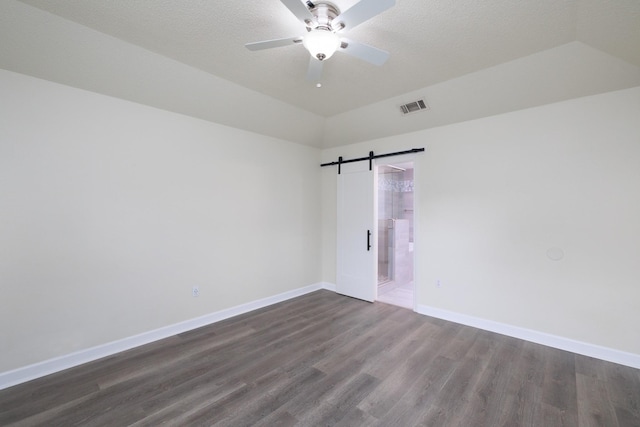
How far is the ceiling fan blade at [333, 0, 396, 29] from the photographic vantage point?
1.60 m

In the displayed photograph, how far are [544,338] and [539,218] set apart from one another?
135 cm

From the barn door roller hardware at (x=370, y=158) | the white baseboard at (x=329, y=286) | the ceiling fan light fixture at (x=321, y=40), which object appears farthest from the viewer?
the white baseboard at (x=329, y=286)

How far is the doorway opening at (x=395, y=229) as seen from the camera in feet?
18.2

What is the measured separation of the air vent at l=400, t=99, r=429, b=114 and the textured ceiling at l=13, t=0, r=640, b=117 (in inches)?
19.4

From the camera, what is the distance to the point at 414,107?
362cm

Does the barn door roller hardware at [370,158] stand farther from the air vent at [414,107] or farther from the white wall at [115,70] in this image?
the white wall at [115,70]

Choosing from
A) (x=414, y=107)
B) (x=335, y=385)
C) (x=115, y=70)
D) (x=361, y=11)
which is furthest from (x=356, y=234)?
(x=115, y=70)

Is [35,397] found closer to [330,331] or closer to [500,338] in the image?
[330,331]

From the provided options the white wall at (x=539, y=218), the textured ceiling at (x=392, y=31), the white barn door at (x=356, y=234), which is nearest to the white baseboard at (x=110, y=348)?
the white barn door at (x=356, y=234)

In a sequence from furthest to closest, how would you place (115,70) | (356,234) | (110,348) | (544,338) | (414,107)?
(356,234) → (414,107) → (544,338) → (110,348) → (115,70)

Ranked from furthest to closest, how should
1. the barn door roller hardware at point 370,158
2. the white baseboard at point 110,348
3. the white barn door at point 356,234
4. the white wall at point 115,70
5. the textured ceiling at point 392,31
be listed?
the white barn door at point 356,234 < the barn door roller hardware at point 370,158 < the white baseboard at point 110,348 < the white wall at point 115,70 < the textured ceiling at point 392,31

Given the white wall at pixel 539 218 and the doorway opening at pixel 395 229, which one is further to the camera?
the doorway opening at pixel 395 229

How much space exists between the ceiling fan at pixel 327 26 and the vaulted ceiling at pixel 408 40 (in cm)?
18

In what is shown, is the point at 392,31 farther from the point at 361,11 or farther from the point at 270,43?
the point at 270,43
